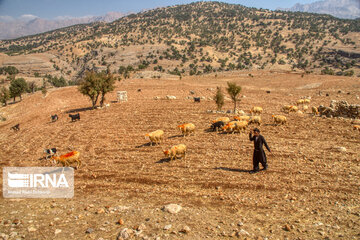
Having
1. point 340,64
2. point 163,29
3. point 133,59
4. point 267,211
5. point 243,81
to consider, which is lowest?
point 267,211

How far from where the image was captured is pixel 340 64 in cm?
7669

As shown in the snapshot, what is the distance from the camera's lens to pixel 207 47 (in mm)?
104688

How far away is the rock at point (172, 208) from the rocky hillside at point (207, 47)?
224 feet

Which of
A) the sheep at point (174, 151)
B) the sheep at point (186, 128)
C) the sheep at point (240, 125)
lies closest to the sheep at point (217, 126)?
the sheep at point (240, 125)

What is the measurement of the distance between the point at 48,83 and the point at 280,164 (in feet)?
292

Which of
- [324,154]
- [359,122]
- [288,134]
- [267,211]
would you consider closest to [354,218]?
[267,211]

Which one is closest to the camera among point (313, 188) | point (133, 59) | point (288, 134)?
point (313, 188)

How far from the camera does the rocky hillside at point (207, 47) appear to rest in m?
85.3

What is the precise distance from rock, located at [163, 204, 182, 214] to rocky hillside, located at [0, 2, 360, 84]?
2690 inches

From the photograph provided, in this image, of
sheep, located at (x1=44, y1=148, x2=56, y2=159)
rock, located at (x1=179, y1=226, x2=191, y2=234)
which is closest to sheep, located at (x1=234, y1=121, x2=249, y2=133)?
rock, located at (x1=179, y1=226, x2=191, y2=234)

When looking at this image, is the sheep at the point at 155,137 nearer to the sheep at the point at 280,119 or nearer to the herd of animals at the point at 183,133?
the herd of animals at the point at 183,133

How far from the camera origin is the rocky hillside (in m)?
85.3

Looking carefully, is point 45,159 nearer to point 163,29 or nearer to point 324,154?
point 324,154

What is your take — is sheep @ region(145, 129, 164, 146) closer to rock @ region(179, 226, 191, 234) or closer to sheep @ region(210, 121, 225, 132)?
sheep @ region(210, 121, 225, 132)
